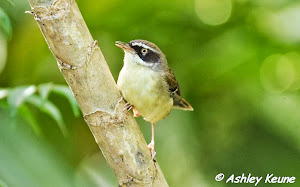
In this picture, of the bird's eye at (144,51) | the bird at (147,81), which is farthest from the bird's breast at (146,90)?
the bird's eye at (144,51)

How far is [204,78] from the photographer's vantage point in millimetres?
5113

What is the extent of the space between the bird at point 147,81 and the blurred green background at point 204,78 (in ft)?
4.62

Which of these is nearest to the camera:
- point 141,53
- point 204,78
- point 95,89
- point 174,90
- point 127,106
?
point 95,89

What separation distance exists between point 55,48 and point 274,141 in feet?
10.2

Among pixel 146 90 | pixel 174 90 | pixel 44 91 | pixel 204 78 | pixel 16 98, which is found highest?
pixel 204 78

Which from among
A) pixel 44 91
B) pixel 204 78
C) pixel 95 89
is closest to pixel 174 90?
pixel 44 91

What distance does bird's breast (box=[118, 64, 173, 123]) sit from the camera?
325 centimetres

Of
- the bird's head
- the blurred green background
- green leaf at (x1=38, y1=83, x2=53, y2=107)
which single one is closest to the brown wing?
the bird's head

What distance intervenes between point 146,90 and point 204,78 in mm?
1811

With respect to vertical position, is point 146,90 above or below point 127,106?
above

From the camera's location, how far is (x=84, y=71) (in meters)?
2.68

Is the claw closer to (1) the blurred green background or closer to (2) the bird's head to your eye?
(2) the bird's head

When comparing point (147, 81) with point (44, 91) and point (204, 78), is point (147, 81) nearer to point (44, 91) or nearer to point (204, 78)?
point (44, 91)

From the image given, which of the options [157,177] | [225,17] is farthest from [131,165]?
[225,17]
